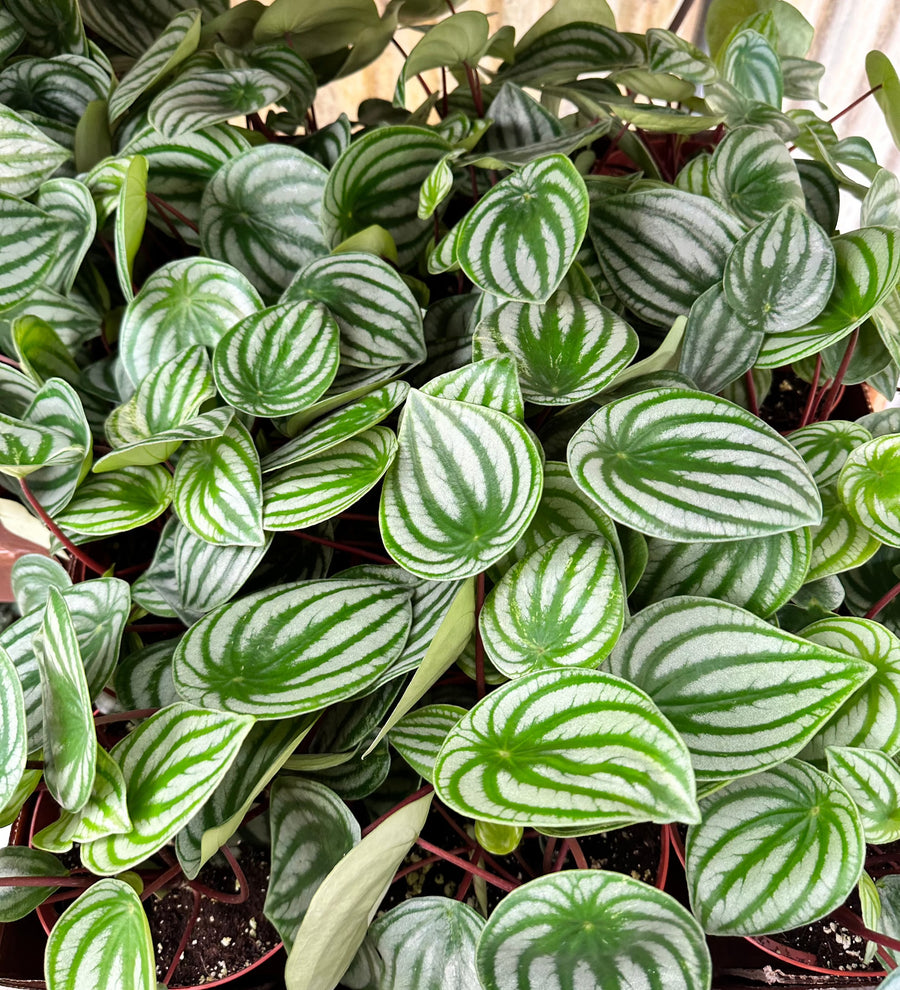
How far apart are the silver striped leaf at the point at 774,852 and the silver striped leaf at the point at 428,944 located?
0.18 metres

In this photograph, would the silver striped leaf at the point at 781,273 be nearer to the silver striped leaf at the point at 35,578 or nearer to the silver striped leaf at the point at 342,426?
the silver striped leaf at the point at 342,426

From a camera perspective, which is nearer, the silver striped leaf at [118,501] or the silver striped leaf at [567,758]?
the silver striped leaf at [567,758]

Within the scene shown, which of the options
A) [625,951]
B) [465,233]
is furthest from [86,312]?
[625,951]

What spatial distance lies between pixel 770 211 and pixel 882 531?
37 centimetres

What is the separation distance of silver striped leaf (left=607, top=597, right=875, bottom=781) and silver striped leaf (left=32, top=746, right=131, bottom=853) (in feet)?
1.26

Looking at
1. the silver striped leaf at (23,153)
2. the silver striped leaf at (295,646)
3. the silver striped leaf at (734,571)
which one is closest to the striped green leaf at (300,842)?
the silver striped leaf at (295,646)

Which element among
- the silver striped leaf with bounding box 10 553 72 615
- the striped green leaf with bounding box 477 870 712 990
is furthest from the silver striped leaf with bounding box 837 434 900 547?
the silver striped leaf with bounding box 10 553 72 615

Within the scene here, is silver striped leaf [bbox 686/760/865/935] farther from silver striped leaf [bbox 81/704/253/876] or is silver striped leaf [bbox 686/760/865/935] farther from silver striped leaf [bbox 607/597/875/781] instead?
A: silver striped leaf [bbox 81/704/253/876]

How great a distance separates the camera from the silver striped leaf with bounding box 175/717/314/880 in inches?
25.4

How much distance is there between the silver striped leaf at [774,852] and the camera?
1.93 feet

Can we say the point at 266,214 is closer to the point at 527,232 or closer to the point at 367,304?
the point at 367,304

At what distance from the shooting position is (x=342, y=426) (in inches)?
28.2

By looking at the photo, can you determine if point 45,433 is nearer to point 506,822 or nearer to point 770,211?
point 506,822

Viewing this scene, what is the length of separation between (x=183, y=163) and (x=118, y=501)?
1.32 feet
